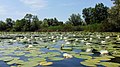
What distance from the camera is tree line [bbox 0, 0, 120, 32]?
23625mm

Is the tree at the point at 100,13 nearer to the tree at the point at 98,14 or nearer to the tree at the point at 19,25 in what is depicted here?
the tree at the point at 98,14

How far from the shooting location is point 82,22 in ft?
194

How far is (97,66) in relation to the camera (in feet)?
8.85

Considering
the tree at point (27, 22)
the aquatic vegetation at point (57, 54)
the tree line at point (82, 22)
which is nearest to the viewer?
the aquatic vegetation at point (57, 54)

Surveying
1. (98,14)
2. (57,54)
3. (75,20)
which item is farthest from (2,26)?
(57,54)

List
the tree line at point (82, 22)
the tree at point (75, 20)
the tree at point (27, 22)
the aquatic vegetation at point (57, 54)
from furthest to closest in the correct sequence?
1. the tree at point (75, 20)
2. the tree at point (27, 22)
3. the tree line at point (82, 22)
4. the aquatic vegetation at point (57, 54)

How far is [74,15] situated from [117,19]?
3590 centimetres

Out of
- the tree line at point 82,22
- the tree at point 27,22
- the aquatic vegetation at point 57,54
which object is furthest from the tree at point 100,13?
the aquatic vegetation at point 57,54

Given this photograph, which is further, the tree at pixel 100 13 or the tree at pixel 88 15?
the tree at pixel 88 15

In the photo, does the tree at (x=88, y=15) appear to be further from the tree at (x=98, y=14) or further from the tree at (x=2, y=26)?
the tree at (x=2, y=26)

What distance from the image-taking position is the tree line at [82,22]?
23625 millimetres

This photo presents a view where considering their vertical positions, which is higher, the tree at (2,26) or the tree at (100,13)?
the tree at (100,13)

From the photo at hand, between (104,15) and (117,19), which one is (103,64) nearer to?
(117,19)

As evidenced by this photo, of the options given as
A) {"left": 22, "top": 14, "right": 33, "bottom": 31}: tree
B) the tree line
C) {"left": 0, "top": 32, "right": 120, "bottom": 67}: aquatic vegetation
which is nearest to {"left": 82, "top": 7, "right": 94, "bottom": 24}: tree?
the tree line
